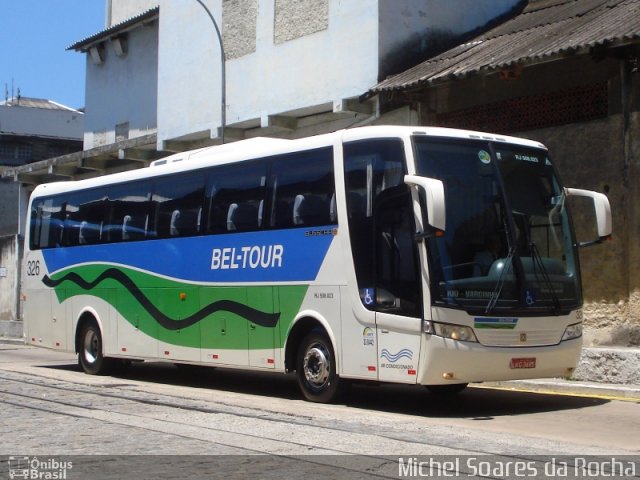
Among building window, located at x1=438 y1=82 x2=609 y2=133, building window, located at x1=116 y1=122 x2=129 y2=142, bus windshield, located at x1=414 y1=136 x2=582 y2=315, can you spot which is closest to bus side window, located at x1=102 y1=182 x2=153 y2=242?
bus windshield, located at x1=414 y1=136 x2=582 y2=315

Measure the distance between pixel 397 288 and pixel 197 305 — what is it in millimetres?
4338

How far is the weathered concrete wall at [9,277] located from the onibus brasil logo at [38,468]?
27.2 m

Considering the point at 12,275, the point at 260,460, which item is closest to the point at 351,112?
the point at 260,460

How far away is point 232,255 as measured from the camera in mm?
13992

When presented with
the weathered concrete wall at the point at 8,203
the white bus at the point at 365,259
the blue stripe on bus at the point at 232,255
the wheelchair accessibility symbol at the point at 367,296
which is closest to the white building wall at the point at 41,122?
the weathered concrete wall at the point at 8,203

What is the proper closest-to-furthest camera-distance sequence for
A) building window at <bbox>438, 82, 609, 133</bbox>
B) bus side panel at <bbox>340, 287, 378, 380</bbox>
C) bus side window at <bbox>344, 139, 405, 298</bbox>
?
bus side window at <bbox>344, 139, 405, 298</bbox> → bus side panel at <bbox>340, 287, 378, 380</bbox> → building window at <bbox>438, 82, 609, 133</bbox>

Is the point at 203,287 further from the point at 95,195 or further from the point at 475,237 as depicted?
the point at 475,237

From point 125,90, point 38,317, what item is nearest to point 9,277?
point 125,90

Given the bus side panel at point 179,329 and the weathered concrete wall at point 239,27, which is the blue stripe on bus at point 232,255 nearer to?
the bus side panel at point 179,329

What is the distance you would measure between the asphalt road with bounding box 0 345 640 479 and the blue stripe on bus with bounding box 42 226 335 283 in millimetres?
1660

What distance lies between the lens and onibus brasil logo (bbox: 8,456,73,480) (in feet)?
25.3

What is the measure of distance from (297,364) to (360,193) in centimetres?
253

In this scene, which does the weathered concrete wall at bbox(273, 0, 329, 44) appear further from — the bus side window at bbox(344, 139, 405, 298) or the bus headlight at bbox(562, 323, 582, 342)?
the bus headlight at bbox(562, 323, 582, 342)

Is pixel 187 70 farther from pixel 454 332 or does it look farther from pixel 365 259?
pixel 454 332
